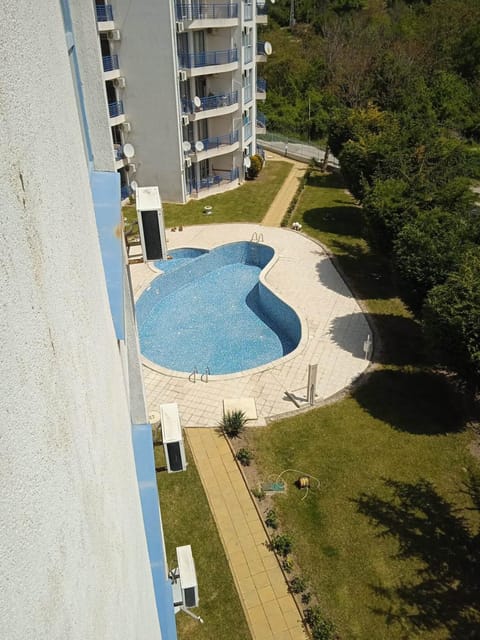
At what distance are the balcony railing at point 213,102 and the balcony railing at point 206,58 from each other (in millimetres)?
1758

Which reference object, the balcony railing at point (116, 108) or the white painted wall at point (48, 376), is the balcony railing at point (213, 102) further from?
the white painted wall at point (48, 376)

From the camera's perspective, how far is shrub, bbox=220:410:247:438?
1277cm

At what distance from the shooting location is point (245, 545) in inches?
403

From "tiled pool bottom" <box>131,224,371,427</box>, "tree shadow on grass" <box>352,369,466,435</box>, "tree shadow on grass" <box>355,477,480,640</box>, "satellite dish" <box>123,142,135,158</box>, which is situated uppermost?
"satellite dish" <box>123,142,135,158</box>

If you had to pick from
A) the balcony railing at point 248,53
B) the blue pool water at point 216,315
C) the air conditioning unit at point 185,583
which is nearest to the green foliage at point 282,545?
the air conditioning unit at point 185,583

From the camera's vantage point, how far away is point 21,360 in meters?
1.46

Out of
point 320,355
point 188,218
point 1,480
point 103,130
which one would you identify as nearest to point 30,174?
point 1,480

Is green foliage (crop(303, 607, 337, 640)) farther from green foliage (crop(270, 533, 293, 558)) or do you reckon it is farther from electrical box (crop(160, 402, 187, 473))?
electrical box (crop(160, 402, 187, 473))

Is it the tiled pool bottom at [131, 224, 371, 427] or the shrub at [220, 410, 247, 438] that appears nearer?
the shrub at [220, 410, 247, 438]

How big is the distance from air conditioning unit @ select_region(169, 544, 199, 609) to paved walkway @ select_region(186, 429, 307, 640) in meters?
1.60

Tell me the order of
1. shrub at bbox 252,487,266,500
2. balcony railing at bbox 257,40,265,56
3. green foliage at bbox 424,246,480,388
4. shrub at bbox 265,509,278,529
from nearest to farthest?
shrub at bbox 265,509,278,529
green foliage at bbox 424,246,480,388
shrub at bbox 252,487,266,500
balcony railing at bbox 257,40,265,56

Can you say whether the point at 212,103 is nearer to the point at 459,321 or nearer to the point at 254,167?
the point at 254,167


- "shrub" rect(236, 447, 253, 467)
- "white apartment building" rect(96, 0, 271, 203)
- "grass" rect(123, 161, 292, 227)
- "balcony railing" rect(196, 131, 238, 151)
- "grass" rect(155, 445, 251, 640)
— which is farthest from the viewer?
"balcony railing" rect(196, 131, 238, 151)

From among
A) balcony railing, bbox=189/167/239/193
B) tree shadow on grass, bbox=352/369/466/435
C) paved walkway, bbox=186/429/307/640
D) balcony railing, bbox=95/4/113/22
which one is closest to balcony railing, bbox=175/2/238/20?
balcony railing, bbox=95/4/113/22
